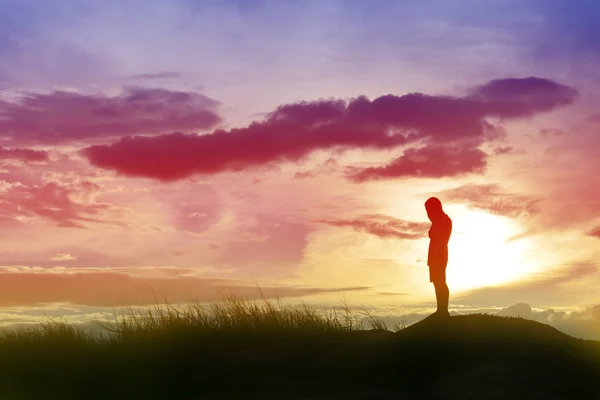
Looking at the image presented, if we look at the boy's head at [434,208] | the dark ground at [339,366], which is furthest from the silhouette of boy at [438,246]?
the dark ground at [339,366]

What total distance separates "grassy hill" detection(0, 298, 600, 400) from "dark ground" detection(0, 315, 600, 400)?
1.0 inches

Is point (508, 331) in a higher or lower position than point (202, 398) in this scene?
higher

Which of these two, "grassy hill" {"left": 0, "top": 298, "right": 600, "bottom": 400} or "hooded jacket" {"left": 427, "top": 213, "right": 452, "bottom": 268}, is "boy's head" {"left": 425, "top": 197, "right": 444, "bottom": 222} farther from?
"grassy hill" {"left": 0, "top": 298, "right": 600, "bottom": 400}

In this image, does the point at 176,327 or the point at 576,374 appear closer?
the point at 576,374

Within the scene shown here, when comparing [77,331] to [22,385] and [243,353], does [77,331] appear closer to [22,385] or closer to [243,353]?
[22,385]

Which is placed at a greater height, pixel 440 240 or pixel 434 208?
pixel 434 208

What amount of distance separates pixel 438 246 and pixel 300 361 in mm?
4134

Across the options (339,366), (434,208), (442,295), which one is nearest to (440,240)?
(434,208)

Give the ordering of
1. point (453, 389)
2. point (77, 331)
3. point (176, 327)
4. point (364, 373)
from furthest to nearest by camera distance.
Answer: point (77, 331) → point (176, 327) → point (364, 373) → point (453, 389)

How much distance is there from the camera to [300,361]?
17.4 m

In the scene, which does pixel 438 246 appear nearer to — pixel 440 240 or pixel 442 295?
pixel 440 240

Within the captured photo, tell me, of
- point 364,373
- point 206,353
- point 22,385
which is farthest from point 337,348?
point 22,385

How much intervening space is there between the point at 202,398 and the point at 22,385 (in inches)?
215

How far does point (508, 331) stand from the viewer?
57.1ft
